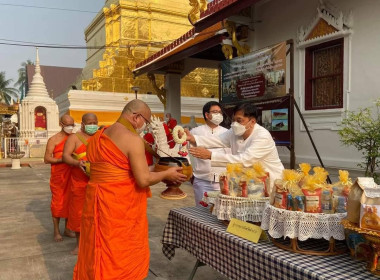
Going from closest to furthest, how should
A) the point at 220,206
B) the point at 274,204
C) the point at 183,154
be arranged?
the point at 274,204
the point at 220,206
the point at 183,154

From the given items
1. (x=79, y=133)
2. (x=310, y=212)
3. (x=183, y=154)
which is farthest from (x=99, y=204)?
(x=79, y=133)

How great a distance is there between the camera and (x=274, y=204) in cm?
191

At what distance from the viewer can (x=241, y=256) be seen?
6.43 ft

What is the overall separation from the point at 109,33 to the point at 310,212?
65.6 feet

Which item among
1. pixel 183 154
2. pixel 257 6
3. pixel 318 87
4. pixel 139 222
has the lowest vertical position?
pixel 139 222

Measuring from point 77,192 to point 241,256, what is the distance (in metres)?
2.79

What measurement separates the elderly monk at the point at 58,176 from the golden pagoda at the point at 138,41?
11892mm

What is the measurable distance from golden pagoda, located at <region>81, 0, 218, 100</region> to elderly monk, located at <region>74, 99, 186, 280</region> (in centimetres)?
1435

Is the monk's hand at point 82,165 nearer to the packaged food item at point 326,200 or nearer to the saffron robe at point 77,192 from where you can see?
the saffron robe at point 77,192

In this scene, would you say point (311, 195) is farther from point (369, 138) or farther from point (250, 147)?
point (369, 138)

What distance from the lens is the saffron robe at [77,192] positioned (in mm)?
4109

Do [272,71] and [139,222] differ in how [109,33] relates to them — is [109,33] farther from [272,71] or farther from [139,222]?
[139,222]

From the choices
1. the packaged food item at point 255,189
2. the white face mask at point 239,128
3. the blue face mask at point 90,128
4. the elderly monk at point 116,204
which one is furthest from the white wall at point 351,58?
the elderly monk at point 116,204

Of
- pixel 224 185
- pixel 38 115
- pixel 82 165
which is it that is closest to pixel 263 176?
pixel 224 185
